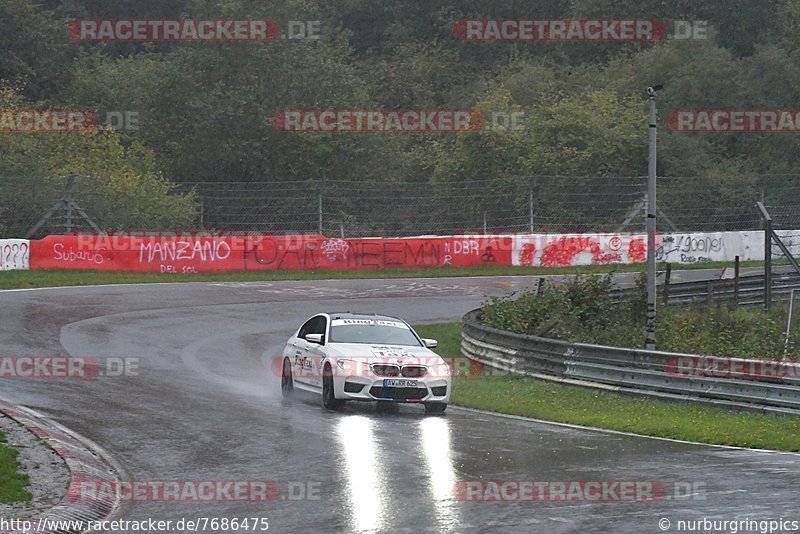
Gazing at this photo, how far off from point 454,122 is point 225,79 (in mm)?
11047

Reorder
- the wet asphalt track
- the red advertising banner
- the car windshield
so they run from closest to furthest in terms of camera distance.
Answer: the wet asphalt track < the car windshield < the red advertising banner

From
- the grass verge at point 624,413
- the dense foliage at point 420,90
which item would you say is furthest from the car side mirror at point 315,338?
the dense foliage at point 420,90

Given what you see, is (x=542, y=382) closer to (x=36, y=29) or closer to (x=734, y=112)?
(x=734, y=112)

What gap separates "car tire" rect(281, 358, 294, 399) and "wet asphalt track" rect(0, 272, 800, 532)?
40 centimetres

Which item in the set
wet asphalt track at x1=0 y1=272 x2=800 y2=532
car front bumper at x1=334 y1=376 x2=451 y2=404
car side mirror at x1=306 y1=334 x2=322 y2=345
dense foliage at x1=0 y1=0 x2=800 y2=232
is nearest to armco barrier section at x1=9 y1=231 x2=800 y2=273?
dense foliage at x1=0 y1=0 x2=800 y2=232

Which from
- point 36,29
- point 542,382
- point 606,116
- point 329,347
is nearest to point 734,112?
point 606,116

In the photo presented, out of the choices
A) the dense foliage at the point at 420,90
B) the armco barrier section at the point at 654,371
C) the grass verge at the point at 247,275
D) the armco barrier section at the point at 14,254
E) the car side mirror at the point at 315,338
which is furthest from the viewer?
the dense foliage at the point at 420,90

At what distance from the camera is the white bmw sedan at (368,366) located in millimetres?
16672

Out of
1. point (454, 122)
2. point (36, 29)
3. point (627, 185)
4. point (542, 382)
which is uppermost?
point (36, 29)

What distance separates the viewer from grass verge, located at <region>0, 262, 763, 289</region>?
33031mm

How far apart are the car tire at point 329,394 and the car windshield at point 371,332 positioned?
2.63 feet

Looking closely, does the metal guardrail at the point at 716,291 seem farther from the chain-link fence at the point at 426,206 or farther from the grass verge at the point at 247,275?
the chain-link fence at the point at 426,206

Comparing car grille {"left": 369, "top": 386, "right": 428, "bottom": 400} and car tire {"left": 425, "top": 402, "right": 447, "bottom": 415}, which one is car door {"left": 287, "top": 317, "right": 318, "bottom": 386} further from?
car tire {"left": 425, "top": 402, "right": 447, "bottom": 415}

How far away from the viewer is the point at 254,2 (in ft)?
186
